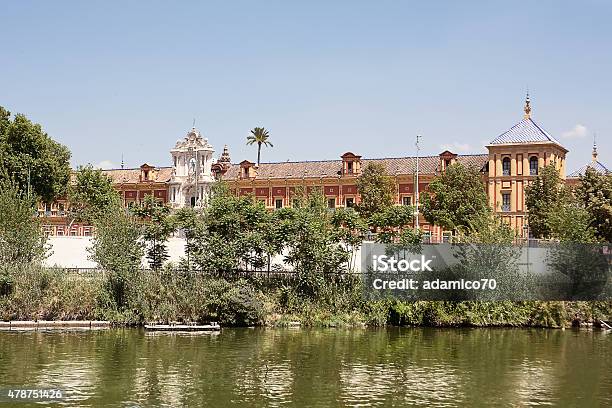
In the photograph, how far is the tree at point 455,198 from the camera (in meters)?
65.8

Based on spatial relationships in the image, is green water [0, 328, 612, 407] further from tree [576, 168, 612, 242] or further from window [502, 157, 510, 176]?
window [502, 157, 510, 176]

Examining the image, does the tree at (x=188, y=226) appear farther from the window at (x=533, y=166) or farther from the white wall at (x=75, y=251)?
the window at (x=533, y=166)

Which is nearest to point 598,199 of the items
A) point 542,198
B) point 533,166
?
point 542,198

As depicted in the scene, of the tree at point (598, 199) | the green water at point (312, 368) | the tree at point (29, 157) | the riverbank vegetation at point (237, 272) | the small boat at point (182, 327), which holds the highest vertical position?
the tree at point (29, 157)

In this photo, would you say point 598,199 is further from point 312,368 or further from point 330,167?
point 312,368

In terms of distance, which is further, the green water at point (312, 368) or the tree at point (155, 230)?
the tree at point (155, 230)

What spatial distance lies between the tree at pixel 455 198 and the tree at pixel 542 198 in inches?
150

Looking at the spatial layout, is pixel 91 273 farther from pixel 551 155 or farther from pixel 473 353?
pixel 551 155

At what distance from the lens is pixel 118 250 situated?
153ft

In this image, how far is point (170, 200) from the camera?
282ft

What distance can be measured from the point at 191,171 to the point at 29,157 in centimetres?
2089

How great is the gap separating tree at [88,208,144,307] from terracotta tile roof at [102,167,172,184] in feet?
134

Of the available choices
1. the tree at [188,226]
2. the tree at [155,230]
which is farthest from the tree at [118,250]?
the tree at [188,226]

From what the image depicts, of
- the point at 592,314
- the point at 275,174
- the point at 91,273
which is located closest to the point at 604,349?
the point at 592,314
